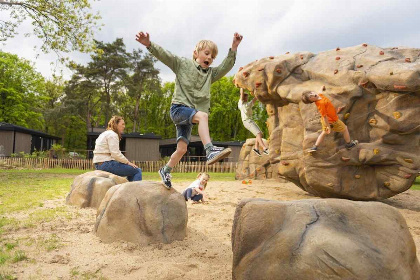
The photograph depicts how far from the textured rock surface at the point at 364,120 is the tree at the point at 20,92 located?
38.3 m

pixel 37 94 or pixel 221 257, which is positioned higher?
→ pixel 37 94

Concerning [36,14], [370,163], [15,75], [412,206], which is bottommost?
[412,206]

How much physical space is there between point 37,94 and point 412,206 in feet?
151

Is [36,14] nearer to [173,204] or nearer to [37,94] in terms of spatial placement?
[173,204]

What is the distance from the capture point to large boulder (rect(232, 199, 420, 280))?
2.56 meters

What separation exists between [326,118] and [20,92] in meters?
42.4

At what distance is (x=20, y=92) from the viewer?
41.3 m

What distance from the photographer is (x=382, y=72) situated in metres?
7.31

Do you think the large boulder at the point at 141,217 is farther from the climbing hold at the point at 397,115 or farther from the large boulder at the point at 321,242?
the climbing hold at the point at 397,115

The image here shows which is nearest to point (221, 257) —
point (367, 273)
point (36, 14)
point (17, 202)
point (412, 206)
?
point (367, 273)

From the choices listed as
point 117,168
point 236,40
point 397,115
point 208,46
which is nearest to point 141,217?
point 208,46

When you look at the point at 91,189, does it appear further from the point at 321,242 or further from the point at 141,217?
the point at 321,242

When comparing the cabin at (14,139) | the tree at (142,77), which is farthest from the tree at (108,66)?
the cabin at (14,139)

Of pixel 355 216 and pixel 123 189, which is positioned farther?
pixel 123 189
